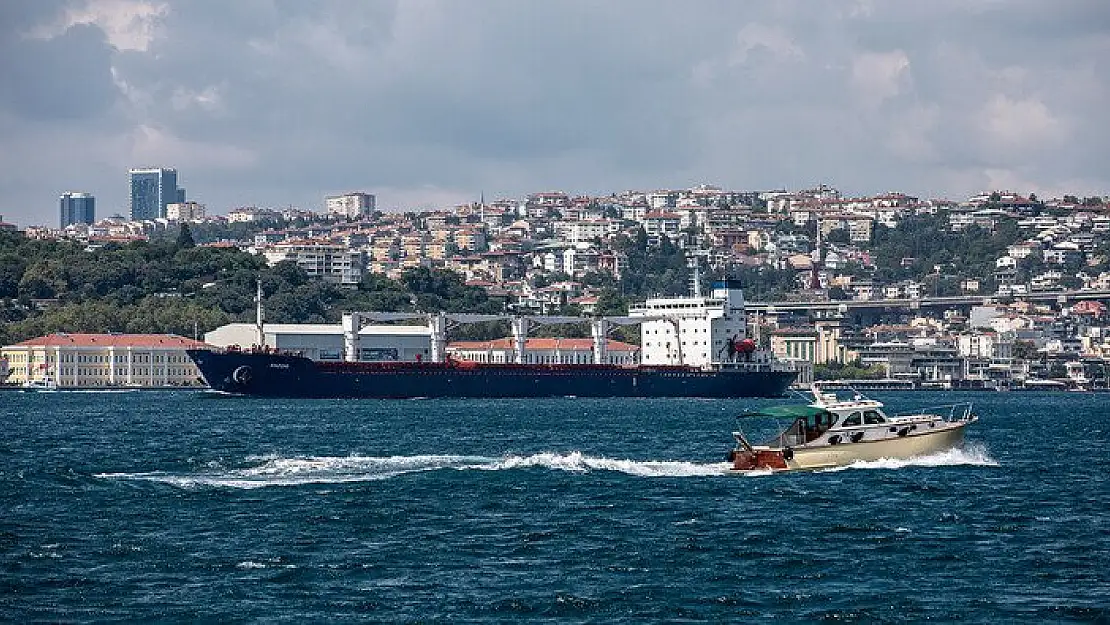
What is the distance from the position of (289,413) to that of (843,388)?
98.3 m

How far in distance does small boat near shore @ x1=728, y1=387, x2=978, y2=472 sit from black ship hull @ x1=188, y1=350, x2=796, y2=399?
2824 inches

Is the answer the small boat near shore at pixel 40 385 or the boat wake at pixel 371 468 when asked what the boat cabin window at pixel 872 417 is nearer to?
the boat wake at pixel 371 468

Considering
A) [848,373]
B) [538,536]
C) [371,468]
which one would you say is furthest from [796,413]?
[848,373]

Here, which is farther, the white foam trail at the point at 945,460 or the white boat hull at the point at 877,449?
the white foam trail at the point at 945,460

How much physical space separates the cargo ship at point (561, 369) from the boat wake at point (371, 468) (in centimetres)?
6478

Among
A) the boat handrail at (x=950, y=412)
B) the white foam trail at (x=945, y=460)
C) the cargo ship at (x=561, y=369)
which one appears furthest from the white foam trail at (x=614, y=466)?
the cargo ship at (x=561, y=369)

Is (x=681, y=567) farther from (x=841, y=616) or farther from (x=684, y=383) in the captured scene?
(x=684, y=383)

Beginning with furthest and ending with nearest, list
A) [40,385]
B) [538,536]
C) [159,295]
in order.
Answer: [159,295] < [40,385] < [538,536]

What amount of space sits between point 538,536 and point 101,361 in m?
125

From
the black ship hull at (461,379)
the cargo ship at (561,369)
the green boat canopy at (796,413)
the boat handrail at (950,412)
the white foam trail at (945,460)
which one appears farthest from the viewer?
the cargo ship at (561,369)

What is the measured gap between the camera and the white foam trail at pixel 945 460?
152 ft

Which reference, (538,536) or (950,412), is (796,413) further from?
(950,412)

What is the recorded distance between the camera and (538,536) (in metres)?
34.8

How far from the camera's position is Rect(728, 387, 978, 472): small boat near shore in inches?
1786
